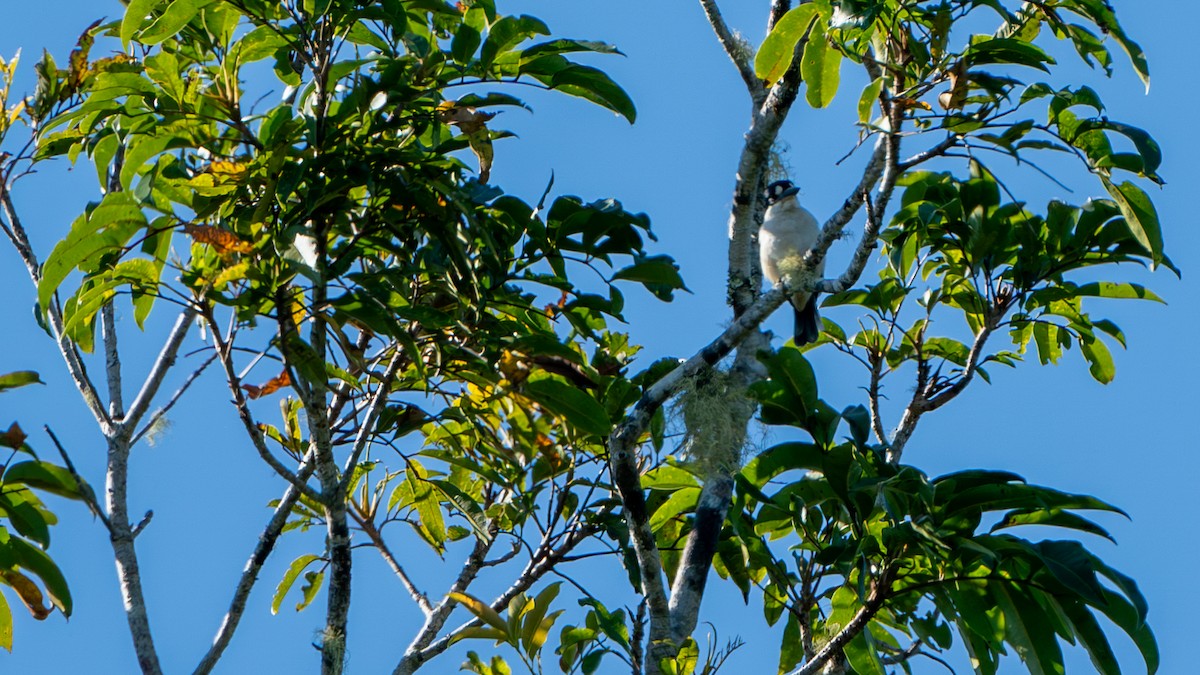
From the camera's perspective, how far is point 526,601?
2760 mm

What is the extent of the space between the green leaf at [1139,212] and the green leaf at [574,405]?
1.07m

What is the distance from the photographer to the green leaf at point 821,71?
8.18 feet

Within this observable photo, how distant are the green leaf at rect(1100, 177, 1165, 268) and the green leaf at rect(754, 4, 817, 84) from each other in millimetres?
677

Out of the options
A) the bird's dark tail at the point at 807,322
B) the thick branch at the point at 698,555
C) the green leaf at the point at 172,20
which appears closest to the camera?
the green leaf at the point at 172,20

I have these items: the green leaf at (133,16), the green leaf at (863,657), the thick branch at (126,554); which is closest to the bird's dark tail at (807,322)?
the green leaf at (863,657)

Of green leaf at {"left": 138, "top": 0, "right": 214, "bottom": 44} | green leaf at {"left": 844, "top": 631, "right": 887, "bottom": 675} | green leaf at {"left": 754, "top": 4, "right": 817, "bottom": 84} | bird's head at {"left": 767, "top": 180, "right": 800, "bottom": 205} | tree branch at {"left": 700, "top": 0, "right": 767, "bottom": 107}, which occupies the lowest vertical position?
green leaf at {"left": 844, "top": 631, "right": 887, "bottom": 675}

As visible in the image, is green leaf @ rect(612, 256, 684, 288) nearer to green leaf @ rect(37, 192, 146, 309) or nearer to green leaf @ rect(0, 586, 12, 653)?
green leaf @ rect(37, 192, 146, 309)

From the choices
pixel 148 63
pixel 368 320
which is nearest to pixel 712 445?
pixel 368 320

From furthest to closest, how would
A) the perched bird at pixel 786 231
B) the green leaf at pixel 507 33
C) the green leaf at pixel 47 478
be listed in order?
1. the perched bird at pixel 786 231
2. the green leaf at pixel 47 478
3. the green leaf at pixel 507 33

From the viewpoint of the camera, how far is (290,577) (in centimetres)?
326

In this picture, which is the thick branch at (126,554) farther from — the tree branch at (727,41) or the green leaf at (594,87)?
the tree branch at (727,41)

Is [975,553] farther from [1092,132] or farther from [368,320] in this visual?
[368,320]

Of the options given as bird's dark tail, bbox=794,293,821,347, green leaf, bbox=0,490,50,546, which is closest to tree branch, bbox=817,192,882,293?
green leaf, bbox=0,490,50,546

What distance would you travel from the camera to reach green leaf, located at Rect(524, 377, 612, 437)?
2.54 meters
